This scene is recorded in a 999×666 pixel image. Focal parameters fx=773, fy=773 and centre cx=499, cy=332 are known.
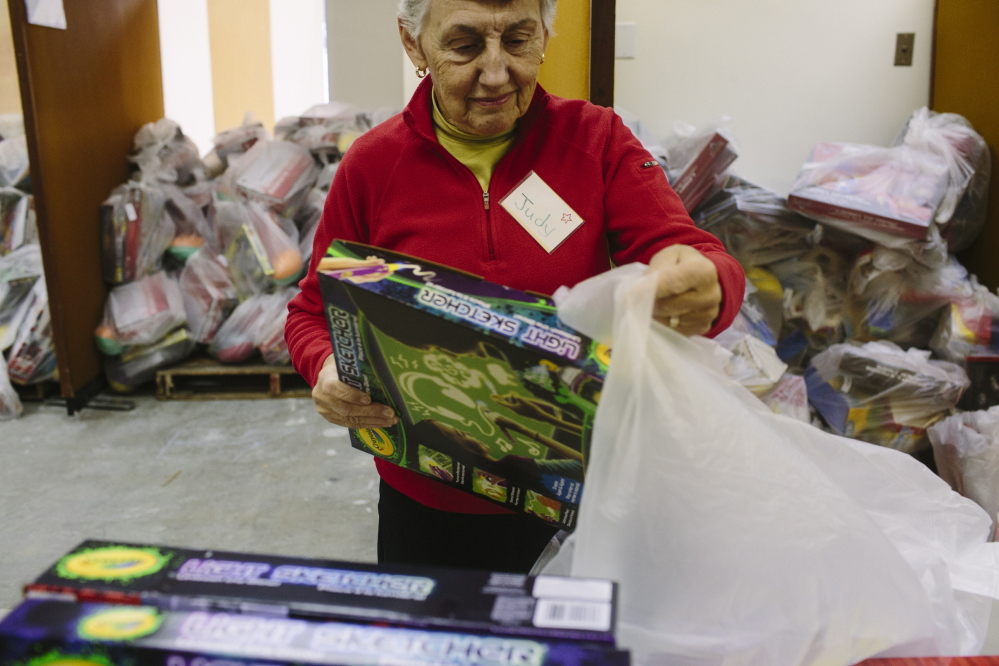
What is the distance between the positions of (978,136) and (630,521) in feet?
8.47

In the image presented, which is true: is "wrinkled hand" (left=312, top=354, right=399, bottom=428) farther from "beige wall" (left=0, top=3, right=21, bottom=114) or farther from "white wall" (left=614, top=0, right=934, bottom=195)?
"beige wall" (left=0, top=3, right=21, bottom=114)

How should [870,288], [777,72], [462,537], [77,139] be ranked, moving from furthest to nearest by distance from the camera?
[77,139] < [777,72] < [870,288] < [462,537]

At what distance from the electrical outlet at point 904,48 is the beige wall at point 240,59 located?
3.69 metres

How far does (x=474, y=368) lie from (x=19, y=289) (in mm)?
3442

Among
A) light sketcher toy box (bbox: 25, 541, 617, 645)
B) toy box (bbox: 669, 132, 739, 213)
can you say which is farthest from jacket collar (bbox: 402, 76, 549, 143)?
toy box (bbox: 669, 132, 739, 213)

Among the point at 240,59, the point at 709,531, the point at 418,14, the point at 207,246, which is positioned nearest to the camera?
the point at 709,531

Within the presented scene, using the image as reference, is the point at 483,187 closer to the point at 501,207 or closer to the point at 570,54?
the point at 501,207

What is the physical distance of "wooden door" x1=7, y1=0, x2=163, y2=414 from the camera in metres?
3.02

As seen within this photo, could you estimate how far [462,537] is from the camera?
1.18 m

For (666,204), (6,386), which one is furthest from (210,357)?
(666,204)

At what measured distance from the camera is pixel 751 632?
2.28ft

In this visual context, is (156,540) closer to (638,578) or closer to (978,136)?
(638,578)

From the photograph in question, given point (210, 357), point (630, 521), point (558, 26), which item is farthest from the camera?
point (210, 357)

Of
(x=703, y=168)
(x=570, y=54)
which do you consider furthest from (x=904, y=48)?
(x=570, y=54)
